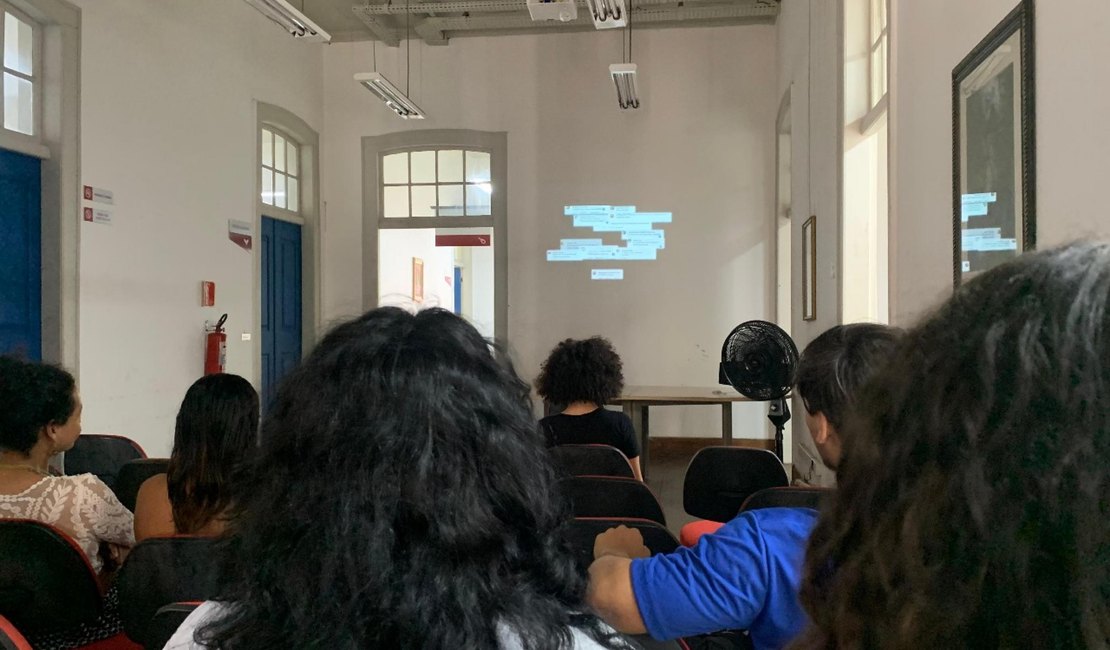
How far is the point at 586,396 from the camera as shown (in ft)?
11.2

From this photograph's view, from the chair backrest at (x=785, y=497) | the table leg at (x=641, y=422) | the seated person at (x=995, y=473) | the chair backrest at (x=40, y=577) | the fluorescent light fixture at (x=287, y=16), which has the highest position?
the fluorescent light fixture at (x=287, y=16)

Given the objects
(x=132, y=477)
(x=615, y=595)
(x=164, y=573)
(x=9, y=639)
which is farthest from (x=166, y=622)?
(x=132, y=477)

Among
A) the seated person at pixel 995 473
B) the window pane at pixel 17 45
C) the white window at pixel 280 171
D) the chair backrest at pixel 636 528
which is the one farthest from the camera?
the white window at pixel 280 171

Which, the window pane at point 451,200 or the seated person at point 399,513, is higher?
the window pane at point 451,200

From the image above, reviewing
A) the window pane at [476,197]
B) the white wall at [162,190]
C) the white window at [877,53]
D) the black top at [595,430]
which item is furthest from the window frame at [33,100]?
the white window at [877,53]

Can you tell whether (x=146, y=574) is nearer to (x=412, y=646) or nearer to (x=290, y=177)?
(x=412, y=646)

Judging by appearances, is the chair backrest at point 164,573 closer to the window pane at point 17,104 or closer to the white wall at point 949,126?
the white wall at point 949,126

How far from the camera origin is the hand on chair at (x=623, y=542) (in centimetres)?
167

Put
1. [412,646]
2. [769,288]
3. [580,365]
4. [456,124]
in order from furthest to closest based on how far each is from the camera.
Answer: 1. [456,124]
2. [769,288]
3. [580,365]
4. [412,646]

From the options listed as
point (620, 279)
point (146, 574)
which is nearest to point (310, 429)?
point (146, 574)

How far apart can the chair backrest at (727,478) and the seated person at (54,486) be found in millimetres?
1809

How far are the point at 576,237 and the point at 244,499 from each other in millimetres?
7110

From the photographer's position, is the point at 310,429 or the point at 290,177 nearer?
the point at 310,429

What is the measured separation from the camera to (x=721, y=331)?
7.58 m
